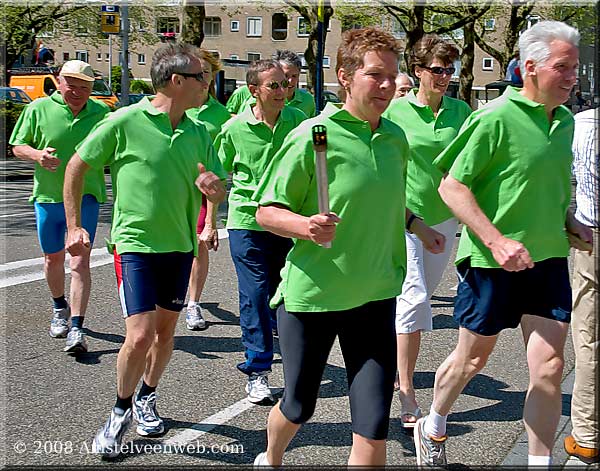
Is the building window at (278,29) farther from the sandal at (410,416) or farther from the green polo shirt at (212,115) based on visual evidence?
the sandal at (410,416)

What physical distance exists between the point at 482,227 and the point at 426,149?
153cm

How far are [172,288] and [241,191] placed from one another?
1.32m

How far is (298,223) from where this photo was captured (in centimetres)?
347

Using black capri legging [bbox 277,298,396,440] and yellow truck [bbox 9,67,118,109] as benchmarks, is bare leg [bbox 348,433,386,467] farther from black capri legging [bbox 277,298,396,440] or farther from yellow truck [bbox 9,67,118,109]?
yellow truck [bbox 9,67,118,109]

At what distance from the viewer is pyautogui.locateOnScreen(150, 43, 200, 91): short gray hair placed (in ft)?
15.1

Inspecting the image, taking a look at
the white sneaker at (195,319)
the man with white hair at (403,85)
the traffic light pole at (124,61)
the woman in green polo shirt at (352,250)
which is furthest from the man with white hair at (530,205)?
the traffic light pole at (124,61)

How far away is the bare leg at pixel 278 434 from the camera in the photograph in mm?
3750

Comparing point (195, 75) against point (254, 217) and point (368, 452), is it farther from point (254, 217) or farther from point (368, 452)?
point (368, 452)

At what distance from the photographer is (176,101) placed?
4.66m

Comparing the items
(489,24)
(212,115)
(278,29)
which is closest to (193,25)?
(212,115)

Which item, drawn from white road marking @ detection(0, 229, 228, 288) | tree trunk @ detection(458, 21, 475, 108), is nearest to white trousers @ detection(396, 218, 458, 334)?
white road marking @ detection(0, 229, 228, 288)

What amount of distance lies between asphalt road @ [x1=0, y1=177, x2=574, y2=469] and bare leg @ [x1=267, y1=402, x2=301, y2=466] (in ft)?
2.32

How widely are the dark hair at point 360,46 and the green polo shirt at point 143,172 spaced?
1.21m

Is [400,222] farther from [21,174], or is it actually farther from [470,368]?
[21,174]
